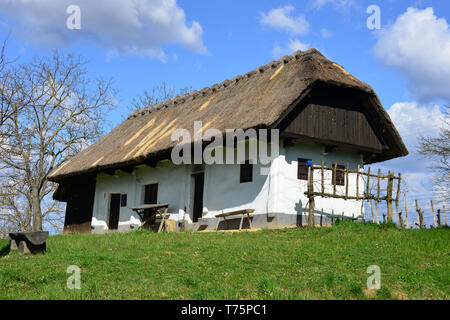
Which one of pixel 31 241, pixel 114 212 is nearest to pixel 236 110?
pixel 31 241

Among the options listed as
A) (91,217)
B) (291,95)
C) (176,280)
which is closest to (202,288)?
(176,280)

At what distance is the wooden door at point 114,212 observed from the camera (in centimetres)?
2066

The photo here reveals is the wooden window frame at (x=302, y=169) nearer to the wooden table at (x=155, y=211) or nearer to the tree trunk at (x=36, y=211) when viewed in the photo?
the wooden table at (x=155, y=211)

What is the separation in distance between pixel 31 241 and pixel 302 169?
802cm

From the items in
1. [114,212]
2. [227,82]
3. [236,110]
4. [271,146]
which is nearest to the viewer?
[271,146]

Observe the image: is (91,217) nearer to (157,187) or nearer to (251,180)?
(157,187)

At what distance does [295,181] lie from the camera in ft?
49.7

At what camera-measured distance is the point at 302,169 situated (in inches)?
608

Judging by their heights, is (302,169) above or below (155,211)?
above

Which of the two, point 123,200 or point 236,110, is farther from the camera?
point 123,200

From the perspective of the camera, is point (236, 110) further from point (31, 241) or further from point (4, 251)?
point (4, 251)

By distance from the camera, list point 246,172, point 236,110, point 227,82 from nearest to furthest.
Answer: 1. point 246,172
2. point 236,110
3. point 227,82

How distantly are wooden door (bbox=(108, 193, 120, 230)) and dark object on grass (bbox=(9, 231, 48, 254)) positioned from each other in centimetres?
902

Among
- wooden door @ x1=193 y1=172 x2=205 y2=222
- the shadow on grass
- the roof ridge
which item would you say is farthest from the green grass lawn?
the roof ridge
